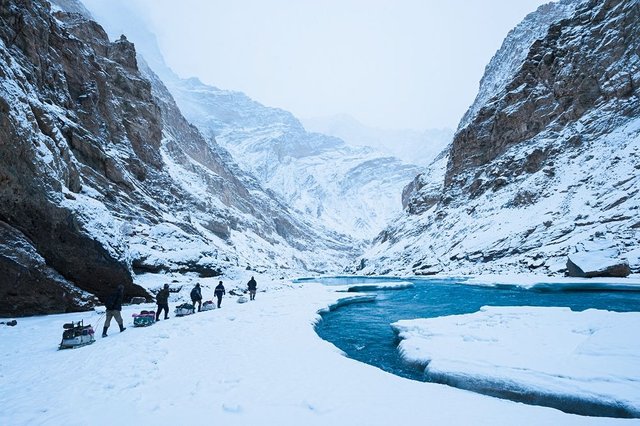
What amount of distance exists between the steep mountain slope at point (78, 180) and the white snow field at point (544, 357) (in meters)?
16.9

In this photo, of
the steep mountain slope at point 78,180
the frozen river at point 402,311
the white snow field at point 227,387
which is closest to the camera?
the white snow field at point 227,387

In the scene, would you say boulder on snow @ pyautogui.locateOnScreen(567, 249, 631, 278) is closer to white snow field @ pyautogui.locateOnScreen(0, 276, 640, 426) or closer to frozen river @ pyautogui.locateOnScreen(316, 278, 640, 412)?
frozen river @ pyautogui.locateOnScreen(316, 278, 640, 412)

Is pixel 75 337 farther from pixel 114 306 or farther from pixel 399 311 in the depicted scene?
pixel 399 311

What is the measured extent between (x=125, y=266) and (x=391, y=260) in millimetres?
59797

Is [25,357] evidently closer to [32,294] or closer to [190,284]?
[32,294]

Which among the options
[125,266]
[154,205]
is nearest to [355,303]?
[125,266]

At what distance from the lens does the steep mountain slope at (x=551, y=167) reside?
39.1 m

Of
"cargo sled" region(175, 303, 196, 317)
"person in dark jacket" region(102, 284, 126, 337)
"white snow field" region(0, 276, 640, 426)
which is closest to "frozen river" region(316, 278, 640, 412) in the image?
"white snow field" region(0, 276, 640, 426)

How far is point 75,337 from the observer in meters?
10.9

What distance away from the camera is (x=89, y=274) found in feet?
62.1

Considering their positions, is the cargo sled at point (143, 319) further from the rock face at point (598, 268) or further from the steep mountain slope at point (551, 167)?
the steep mountain slope at point (551, 167)

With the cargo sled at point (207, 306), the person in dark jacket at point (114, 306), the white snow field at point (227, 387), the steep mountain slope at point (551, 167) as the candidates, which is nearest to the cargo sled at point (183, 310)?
the cargo sled at point (207, 306)

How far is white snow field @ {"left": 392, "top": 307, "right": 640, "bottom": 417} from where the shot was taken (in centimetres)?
663

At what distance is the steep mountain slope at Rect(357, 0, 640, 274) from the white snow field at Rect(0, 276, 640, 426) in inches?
1251
